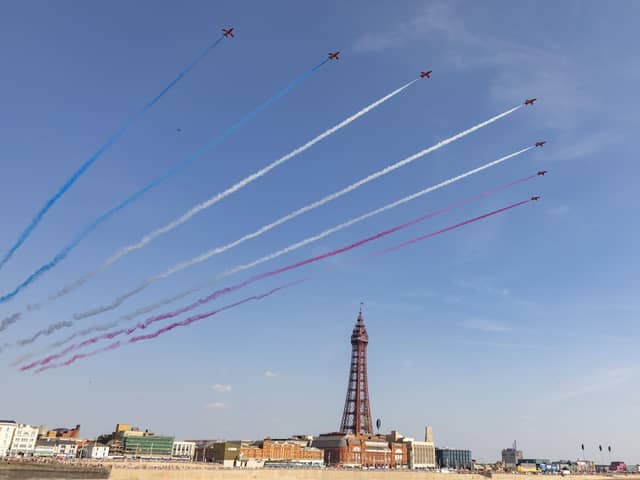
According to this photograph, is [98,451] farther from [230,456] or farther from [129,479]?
[129,479]

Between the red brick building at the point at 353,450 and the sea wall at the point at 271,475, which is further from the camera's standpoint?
the red brick building at the point at 353,450

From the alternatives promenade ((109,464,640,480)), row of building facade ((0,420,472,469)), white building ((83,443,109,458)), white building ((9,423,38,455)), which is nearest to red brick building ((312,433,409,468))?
row of building facade ((0,420,472,469))

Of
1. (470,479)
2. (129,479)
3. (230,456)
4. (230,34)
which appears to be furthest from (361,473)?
(230,34)

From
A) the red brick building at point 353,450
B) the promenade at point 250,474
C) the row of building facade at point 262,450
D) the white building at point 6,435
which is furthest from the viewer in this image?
the red brick building at point 353,450

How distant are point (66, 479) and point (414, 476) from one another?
106460 mm

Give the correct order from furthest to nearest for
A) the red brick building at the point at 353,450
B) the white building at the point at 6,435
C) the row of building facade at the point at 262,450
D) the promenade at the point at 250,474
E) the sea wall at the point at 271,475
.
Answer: the red brick building at the point at 353,450, the white building at the point at 6,435, the row of building facade at the point at 262,450, the promenade at the point at 250,474, the sea wall at the point at 271,475

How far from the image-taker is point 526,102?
7744 cm

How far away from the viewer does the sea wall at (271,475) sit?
10550 centimetres

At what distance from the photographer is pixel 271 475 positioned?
131 m

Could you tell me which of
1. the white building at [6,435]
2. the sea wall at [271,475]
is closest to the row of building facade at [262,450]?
the white building at [6,435]

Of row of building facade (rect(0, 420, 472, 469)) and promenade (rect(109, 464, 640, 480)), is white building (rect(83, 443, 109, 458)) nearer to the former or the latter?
row of building facade (rect(0, 420, 472, 469))

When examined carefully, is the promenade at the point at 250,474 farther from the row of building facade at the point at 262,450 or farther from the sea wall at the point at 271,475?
the row of building facade at the point at 262,450

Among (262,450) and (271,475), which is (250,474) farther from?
(262,450)

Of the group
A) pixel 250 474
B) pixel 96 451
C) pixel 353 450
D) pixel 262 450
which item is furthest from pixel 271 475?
pixel 96 451
